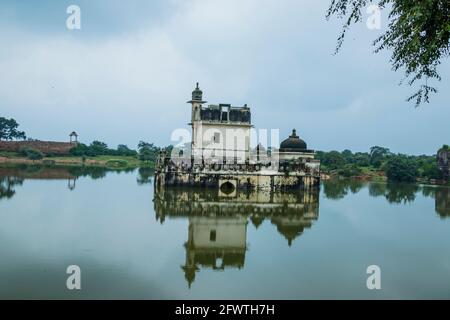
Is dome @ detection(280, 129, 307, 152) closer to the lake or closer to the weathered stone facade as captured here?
the weathered stone facade

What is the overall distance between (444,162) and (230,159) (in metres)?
34.5

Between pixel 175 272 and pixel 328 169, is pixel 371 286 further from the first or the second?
pixel 328 169

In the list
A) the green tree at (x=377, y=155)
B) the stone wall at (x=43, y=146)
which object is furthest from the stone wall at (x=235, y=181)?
the stone wall at (x=43, y=146)

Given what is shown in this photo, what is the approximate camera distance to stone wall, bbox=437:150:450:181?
53.4 metres

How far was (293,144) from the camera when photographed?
35.8m

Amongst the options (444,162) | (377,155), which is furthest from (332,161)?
(444,162)

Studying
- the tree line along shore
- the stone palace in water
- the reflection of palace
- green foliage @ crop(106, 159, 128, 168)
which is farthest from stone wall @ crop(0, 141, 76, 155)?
the reflection of palace

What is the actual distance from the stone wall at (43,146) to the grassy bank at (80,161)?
154 cm

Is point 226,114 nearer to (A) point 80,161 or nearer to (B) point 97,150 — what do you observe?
(A) point 80,161

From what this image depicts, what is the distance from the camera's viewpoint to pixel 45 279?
9.38 m

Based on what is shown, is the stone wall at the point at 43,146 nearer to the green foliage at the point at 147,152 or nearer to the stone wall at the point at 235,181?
the green foliage at the point at 147,152

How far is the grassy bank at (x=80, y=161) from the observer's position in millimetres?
66438

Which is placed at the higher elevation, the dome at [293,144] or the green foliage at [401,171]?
the dome at [293,144]

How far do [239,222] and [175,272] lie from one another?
8.55 m
